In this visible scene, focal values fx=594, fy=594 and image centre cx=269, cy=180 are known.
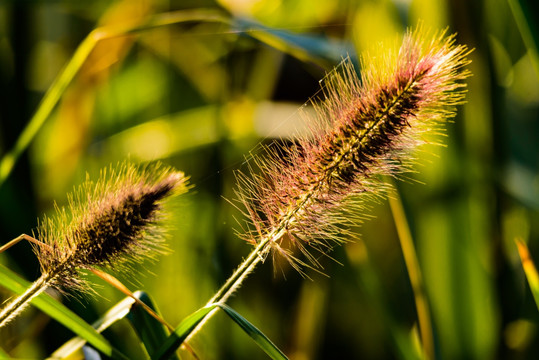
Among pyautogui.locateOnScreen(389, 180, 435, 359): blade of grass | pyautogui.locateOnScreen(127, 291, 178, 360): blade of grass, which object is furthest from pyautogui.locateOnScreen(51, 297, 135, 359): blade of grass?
pyautogui.locateOnScreen(389, 180, 435, 359): blade of grass

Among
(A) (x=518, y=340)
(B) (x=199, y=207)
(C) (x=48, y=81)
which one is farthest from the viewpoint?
(C) (x=48, y=81)

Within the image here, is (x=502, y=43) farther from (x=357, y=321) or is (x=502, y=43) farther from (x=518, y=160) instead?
(x=357, y=321)

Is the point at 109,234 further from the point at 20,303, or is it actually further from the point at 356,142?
the point at 356,142

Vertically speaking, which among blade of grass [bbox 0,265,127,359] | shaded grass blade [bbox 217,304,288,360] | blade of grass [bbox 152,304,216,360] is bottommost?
shaded grass blade [bbox 217,304,288,360]

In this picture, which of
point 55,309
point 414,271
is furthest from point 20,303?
point 414,271

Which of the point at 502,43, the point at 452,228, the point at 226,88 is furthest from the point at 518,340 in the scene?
the point at 226,88

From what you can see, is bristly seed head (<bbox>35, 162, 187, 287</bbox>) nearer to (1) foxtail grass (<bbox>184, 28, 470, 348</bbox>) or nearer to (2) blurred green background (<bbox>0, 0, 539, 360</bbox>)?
(1) foxtail grass (<bbox>184, 28, 470, 348</bbox>)
